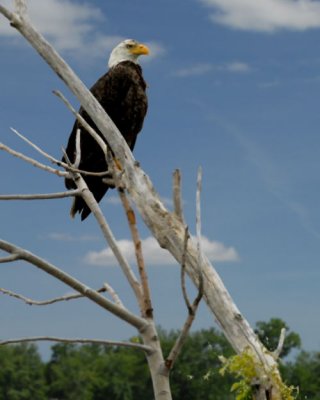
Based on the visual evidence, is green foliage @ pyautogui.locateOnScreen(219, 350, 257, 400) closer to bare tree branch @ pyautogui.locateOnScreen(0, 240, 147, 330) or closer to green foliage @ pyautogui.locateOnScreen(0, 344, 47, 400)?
bare tree branch @ pyautogui.locateOnScreen(0, 240, 147, 330)

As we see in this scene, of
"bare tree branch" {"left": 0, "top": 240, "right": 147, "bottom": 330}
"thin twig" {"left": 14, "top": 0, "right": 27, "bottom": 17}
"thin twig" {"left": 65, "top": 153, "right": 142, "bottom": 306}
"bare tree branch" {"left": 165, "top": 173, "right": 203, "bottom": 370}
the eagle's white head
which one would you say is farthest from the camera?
the eagle's white head

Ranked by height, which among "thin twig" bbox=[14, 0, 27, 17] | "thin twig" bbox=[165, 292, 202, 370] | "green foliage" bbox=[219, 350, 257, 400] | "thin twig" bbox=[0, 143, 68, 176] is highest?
"thin twig" bbox=[14, 0, 27, 17]

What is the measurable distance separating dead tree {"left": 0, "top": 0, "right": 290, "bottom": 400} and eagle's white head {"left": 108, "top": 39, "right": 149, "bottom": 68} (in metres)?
4.59

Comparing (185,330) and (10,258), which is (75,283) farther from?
(185,330)

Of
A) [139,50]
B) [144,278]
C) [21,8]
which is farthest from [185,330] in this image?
[139,50]

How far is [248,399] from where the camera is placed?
5.38 m

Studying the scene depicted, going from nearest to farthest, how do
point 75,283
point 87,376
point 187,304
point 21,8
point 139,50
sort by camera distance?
point 187,304 < point 75,283 < point 21,8 < point 139,50 < point 87,376

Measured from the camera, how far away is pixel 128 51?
11625 millimetres

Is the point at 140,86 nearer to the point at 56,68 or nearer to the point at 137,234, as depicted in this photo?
the point at 56,68

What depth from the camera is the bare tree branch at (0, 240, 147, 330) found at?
4598mm

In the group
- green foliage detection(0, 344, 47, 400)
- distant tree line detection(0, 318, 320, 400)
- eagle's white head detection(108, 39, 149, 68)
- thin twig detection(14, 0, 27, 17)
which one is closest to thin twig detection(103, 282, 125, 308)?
thin twig detection(14, 0, 27, 17)

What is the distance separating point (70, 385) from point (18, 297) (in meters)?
78.8

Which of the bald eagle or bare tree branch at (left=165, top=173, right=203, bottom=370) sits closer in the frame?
bare tree branch at (left=165, top=173, right=203, bottom=370)

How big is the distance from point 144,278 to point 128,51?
7.23 meters
